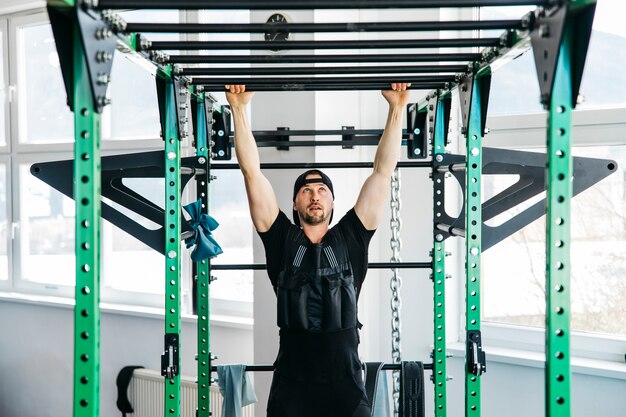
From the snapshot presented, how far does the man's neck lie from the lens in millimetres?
2379

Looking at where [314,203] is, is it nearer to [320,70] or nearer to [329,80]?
[329,80]

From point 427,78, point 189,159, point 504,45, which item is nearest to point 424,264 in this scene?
point 427,78

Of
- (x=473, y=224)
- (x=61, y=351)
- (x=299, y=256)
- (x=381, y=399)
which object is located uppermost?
(x=473, y=224)

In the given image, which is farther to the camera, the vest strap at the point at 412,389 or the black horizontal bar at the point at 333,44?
the vest strap at the point at 412,389

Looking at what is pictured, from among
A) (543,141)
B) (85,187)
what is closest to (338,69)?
(85,187)

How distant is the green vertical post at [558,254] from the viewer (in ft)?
4.02

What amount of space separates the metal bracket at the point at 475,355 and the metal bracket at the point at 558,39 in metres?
0.98

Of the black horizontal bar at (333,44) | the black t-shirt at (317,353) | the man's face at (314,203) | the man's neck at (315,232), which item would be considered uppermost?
the black horizontal bar at (333,44)

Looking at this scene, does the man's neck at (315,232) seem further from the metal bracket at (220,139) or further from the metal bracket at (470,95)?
the metal bracket at (470,95)

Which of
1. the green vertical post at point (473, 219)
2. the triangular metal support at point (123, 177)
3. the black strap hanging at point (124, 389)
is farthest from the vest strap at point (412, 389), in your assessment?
the black strap hanging at point (124, 389)

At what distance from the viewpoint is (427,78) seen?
2.04 meters

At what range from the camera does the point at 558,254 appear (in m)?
1.25

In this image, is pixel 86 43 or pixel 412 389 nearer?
pixel 86 43

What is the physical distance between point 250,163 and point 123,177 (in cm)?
43
